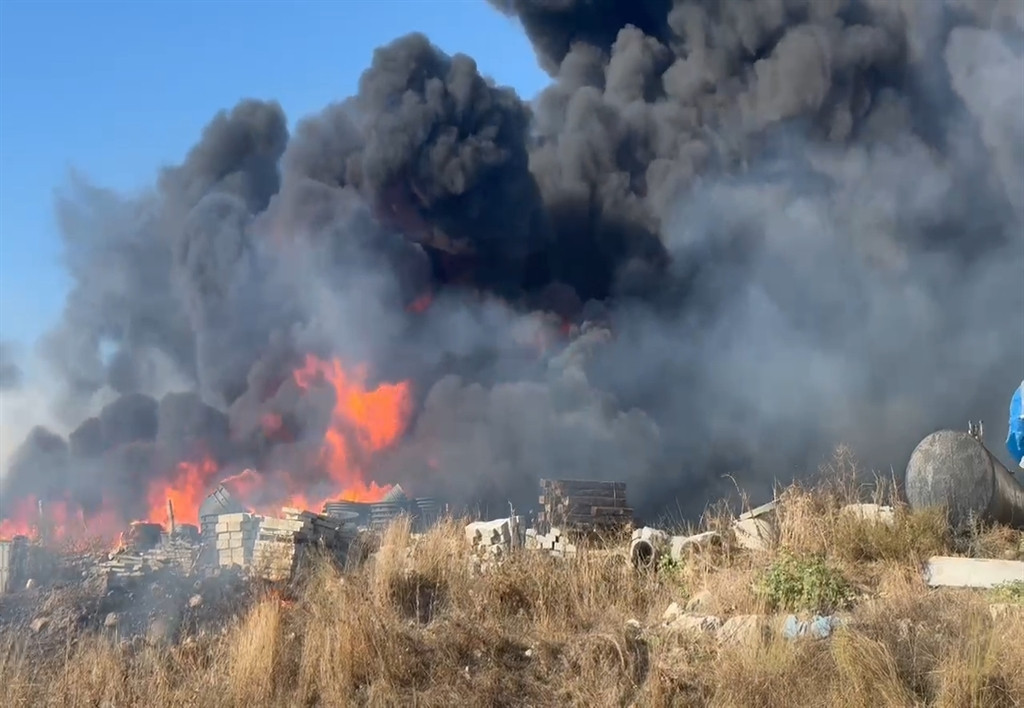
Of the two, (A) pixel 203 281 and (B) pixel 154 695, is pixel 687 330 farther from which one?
(B) pixel 154 695

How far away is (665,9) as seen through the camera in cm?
3272

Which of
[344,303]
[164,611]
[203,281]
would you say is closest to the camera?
[164,611]

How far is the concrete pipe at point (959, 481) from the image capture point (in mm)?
11383

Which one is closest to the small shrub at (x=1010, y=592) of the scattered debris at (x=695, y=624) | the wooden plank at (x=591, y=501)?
the scattered debris at (x=695, y=624)

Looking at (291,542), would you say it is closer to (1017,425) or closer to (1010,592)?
(1010,592)

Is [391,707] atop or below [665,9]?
below

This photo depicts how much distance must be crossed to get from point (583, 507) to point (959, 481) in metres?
4.12

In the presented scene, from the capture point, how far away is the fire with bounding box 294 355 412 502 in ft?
73.9

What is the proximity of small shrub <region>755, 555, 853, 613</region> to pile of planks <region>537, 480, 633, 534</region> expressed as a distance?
3.41 meters

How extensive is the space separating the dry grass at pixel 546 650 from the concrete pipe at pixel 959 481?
77.1 inches

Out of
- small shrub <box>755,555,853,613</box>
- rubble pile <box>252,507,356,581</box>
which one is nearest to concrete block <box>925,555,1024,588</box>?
small shrub <box>755,555,853,613</box>

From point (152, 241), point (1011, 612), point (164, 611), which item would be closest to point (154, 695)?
point (164, 611)

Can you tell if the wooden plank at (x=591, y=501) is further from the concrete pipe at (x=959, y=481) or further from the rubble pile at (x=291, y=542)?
the concrete pipe at (x=959, y=481)

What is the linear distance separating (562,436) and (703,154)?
34.5 ft
